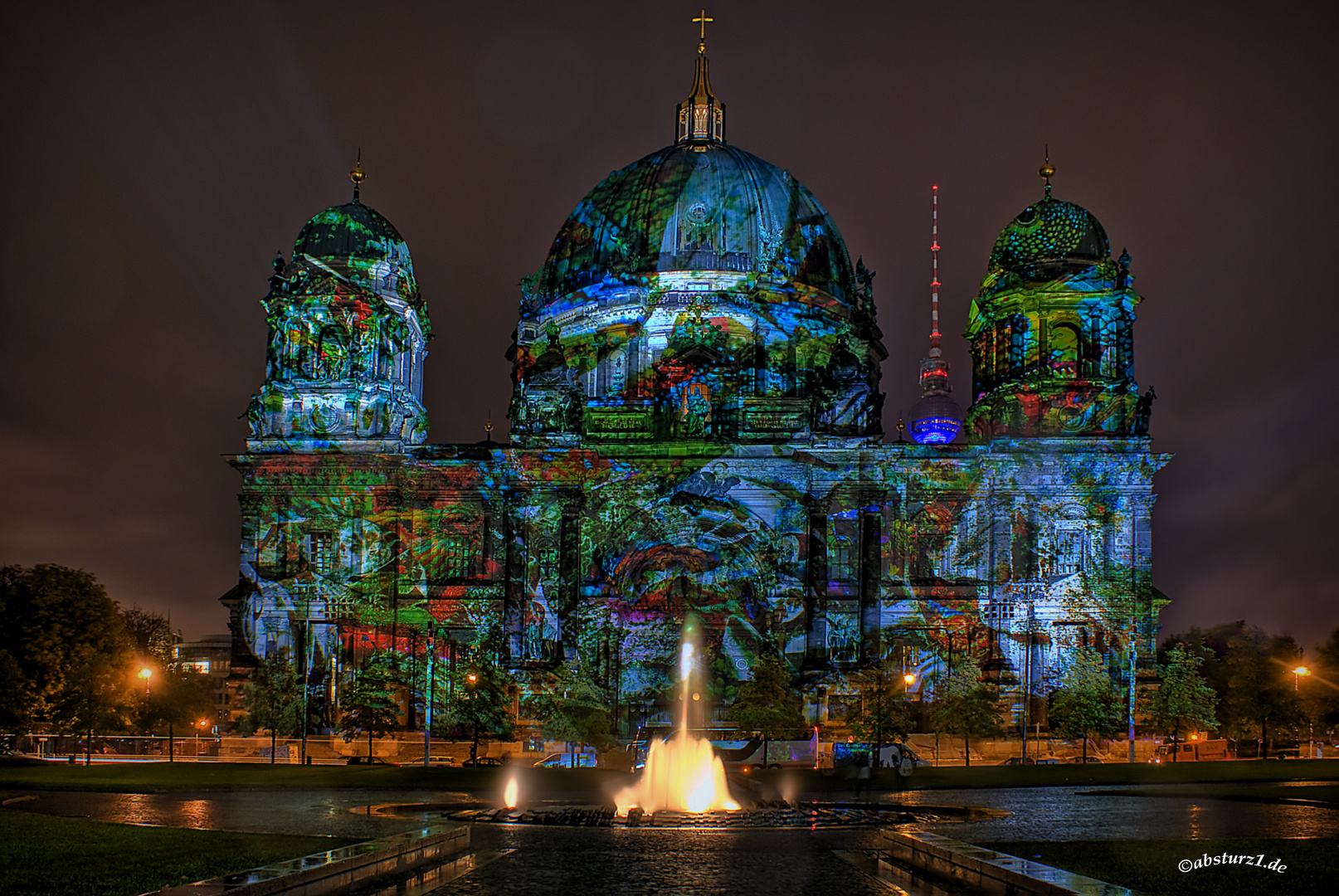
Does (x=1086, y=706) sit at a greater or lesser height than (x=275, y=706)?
greater

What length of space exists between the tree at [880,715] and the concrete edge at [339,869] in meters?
28.4

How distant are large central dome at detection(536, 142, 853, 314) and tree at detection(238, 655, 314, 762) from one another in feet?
90.1

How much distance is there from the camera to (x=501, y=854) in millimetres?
20891

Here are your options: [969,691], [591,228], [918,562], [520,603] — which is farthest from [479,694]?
[591,228]

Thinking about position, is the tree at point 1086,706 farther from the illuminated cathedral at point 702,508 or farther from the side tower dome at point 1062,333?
the side tower dome at point 1062,333

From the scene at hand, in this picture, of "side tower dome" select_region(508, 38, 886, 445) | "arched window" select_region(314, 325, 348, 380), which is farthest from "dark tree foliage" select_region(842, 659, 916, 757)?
"arched window" select_region(314, 325, 348, 380)

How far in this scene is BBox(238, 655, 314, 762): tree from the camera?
54.9 m

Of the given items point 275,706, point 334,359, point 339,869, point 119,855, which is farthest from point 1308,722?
point 119,855

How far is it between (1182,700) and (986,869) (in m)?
38.6

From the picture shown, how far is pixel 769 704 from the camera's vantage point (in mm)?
53969

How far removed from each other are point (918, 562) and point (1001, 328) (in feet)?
41.8

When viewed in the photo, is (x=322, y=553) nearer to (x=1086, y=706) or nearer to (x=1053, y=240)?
(x=1086, y=706)

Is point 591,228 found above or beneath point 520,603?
above

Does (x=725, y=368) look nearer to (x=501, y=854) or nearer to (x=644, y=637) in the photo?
(x=644, y=637)
